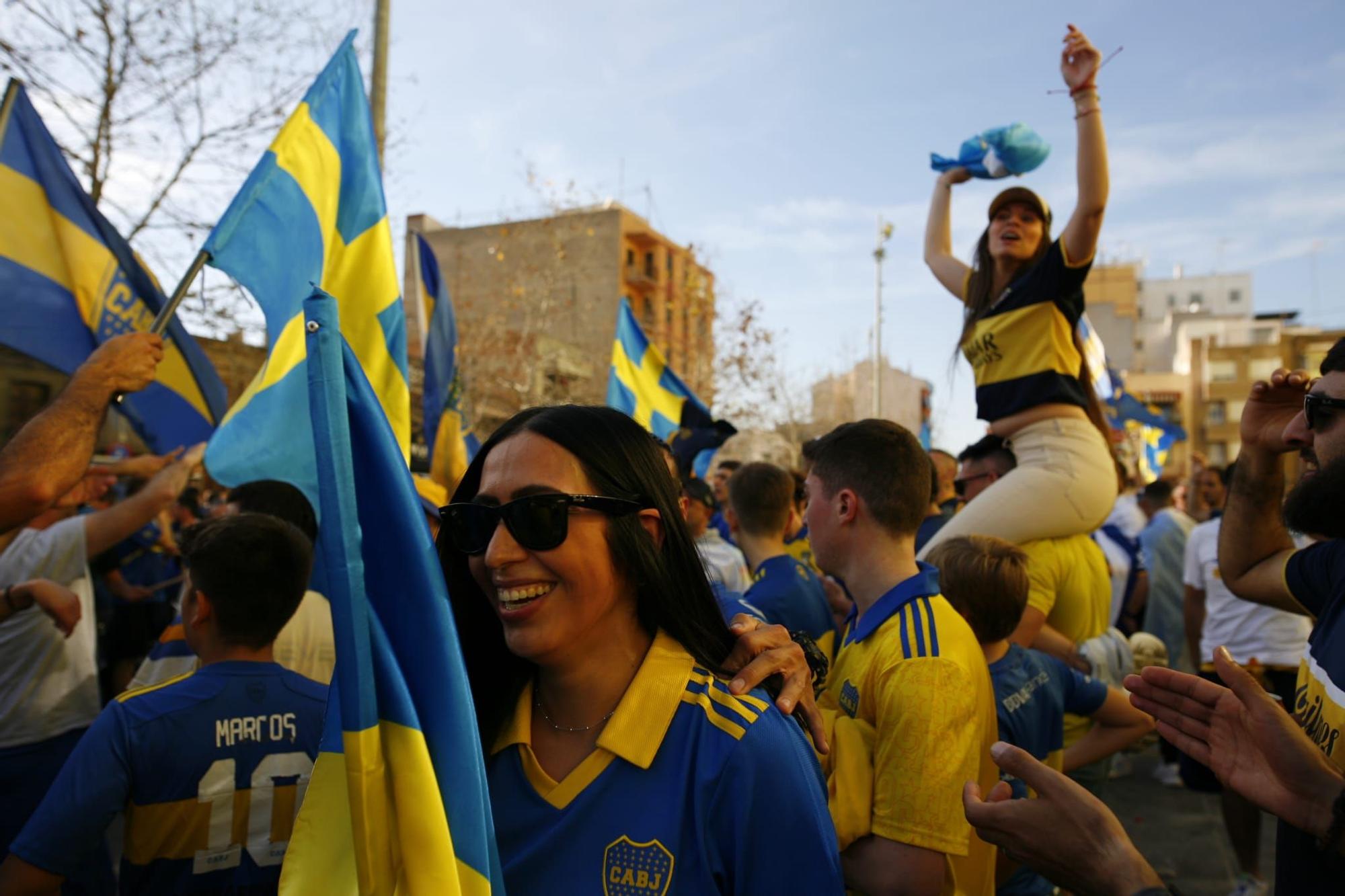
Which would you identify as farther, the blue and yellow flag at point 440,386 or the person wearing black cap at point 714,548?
the blue and yellow flag at point 440,386

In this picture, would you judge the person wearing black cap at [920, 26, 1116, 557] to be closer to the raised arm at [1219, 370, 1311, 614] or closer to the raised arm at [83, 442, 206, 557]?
the raised arm at [1219, 370, 1311, 614]

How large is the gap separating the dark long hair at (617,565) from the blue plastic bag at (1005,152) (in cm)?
289

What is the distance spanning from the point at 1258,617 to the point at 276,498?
19.3 ft

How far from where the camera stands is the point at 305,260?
3.99 m

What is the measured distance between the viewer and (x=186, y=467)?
4.54 m

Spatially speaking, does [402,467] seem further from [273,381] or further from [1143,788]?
[1143,788]

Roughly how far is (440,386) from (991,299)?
399cm

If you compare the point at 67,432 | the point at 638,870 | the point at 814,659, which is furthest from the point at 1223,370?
the point at 638,870

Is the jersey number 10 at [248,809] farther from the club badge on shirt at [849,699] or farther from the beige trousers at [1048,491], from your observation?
the beige trousers at [1048,491]

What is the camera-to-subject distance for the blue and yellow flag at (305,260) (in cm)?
360

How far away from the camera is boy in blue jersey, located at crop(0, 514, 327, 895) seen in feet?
8.23

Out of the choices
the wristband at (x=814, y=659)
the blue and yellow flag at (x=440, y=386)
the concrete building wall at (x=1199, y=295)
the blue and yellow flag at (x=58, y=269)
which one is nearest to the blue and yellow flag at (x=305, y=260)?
the blue and yellow flag at (x=58, y=269)

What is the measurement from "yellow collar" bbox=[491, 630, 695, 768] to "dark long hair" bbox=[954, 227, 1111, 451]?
291cm

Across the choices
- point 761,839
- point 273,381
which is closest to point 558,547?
point 761,839
